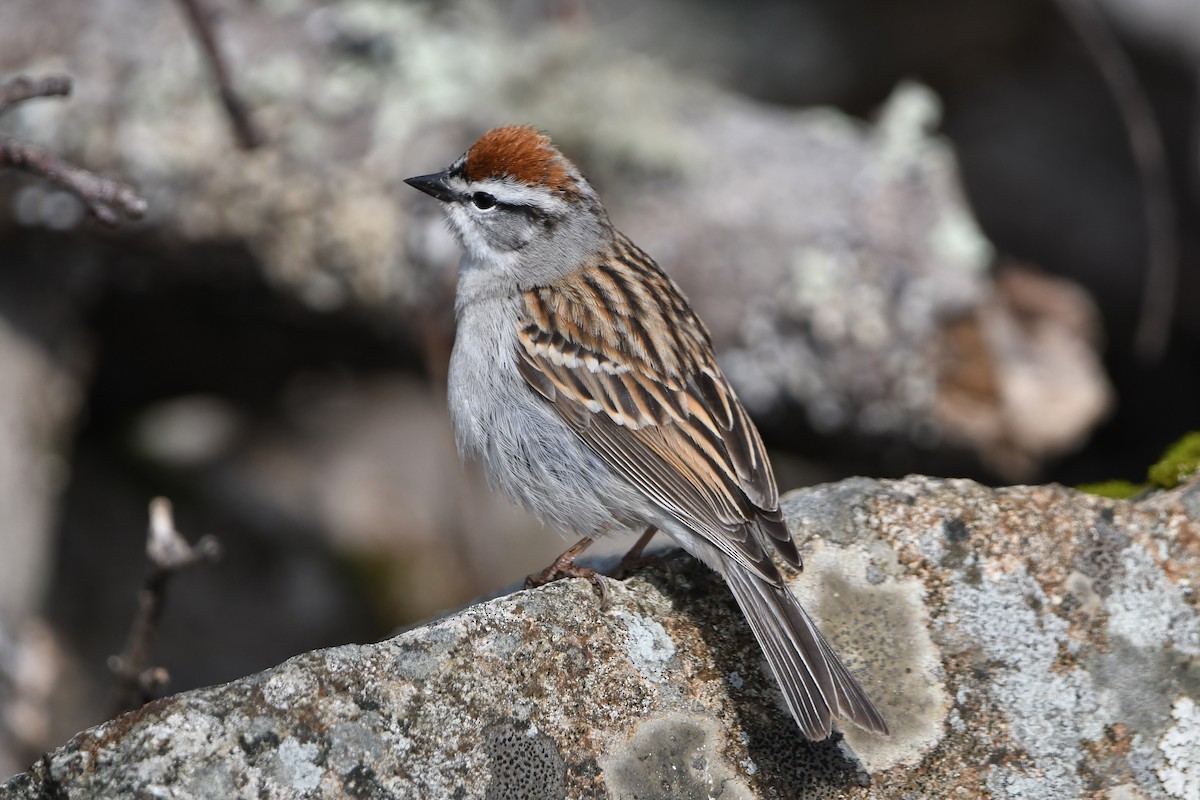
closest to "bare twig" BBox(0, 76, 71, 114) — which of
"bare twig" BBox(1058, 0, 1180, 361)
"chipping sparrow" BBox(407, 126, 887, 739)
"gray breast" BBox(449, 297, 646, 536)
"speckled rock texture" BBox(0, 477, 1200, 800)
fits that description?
"chipping sparrow" BBox(407, 126, 887, 739)

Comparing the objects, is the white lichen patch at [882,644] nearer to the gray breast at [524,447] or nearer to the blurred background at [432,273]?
the gray breast at [524,447]

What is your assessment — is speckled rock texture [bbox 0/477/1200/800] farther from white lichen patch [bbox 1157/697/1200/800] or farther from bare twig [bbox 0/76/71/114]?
bare twig [bbox 0/76/71/114]

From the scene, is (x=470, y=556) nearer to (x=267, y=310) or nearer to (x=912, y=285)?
(x=267, y=310)

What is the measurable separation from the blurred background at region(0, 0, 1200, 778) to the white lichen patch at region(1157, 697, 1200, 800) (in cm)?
331

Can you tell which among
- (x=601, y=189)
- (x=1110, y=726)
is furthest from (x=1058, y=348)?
(x=1110, y=726)

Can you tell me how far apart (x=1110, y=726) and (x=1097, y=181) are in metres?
6.01

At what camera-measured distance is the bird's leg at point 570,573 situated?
130 inches

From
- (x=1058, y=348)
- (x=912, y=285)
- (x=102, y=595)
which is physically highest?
(x=912, y=285)

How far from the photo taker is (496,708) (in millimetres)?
2893

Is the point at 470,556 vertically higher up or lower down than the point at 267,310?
lower down

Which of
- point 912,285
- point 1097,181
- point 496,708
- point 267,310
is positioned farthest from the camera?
point 1097,181

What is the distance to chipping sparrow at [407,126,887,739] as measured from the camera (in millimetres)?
3787

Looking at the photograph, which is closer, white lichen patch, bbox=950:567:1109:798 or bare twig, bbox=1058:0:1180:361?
white lichen patch, bbox=950:567:1109:798

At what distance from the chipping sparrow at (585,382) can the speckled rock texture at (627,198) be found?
1621 millimetres
